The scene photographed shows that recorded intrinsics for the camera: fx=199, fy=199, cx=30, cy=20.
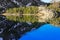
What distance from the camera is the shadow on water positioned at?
13.4 ft

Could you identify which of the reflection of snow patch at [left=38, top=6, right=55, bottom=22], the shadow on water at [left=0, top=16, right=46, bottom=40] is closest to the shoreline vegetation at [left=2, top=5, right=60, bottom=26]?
the reflection of snow patch at [left=38, top=6, right=55, bottom=22]

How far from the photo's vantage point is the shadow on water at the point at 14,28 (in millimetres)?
4091

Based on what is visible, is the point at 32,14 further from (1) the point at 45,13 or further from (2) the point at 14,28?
(2) the point at 14,28

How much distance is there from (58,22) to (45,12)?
71 cm

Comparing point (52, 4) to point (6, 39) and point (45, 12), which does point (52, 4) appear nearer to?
point (45, 12)

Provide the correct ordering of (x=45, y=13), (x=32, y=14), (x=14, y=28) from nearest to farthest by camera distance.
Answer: (x=14, y=28)
(x=32, y=14)
(x=45, y=13)

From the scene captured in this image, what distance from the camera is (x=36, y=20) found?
4.99 m

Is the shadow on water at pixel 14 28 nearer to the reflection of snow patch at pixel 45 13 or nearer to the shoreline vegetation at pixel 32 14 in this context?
the shoreline vegetation at pixel 32 14

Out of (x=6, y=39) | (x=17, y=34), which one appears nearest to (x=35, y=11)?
(x=17, y=34)

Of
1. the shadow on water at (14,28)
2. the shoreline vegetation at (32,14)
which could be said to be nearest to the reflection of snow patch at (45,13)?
the shoreline vegetation at (32,14)

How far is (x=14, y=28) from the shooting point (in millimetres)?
4395

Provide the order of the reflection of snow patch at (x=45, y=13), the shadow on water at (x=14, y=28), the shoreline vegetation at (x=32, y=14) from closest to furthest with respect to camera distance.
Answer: the shadow on water at (x=14, y=28), the shoreline vegetation at (x=32, y=14), the reflection of snow patch at (x=45, y=13)

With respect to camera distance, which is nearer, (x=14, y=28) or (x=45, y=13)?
(x=14, y=28)

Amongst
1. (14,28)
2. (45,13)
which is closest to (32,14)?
(45,13)
